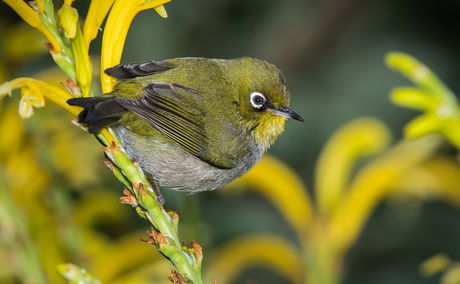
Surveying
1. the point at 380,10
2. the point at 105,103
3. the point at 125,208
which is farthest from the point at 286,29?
the point at 105,103

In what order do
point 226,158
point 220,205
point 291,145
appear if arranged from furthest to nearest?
1. point 291,145
2. point 220,205
3. point 226,158

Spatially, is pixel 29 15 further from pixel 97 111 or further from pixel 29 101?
pixel 97 111

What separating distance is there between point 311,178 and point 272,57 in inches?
52.8

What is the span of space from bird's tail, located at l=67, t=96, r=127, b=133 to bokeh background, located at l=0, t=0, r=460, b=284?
245cm

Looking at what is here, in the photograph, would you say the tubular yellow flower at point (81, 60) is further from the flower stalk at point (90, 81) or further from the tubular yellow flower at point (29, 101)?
the tubular yellow flower at point (29, 101)

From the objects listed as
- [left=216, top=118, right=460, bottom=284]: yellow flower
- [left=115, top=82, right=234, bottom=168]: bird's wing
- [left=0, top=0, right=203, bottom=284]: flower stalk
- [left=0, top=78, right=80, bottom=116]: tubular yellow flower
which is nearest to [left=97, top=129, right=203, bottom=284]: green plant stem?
[left=0, top=0, right=203, bottom=284]: flower stalk

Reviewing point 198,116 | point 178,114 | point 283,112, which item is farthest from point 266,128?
point 178,114

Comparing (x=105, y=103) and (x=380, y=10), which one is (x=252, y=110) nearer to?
(x=105, y=103)

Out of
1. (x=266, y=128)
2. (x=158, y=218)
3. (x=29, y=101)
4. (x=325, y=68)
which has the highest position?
(x=325, y=68)

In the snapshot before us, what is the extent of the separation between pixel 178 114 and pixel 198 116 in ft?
0.39

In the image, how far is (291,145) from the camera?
22.4 feet

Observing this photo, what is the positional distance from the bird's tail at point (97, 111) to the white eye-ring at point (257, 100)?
85 centimetres

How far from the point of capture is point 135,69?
10.0ft

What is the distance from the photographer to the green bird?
10.2 ft
